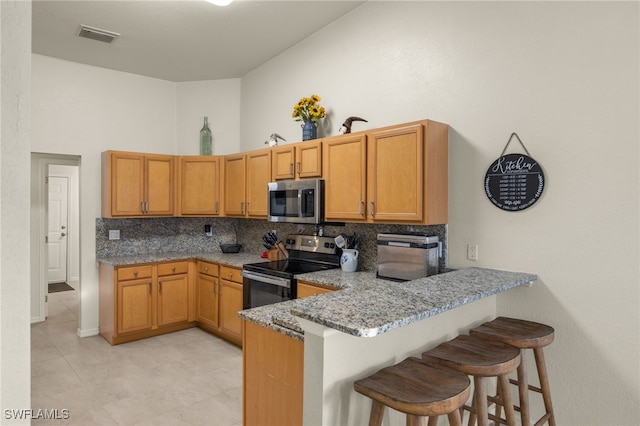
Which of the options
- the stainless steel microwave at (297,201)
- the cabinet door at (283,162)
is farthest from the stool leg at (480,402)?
the cabinet door at (283,162)

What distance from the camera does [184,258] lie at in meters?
4.50

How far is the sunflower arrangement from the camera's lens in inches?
147

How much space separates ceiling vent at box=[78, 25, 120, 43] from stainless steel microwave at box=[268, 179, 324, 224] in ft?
6.89

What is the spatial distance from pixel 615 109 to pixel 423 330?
1.59m

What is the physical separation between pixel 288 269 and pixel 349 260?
0.56 metres

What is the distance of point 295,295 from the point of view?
10.7 feet

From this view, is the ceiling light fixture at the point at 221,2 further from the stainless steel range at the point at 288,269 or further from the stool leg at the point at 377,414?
the stool leg at the point at 377,414

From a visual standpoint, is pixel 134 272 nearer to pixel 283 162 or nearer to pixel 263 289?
pixel 263 289

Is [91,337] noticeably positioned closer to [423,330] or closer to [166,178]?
[166,178]

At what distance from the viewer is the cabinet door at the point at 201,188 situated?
4707mm

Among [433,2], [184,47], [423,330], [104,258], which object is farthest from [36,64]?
[423,330]

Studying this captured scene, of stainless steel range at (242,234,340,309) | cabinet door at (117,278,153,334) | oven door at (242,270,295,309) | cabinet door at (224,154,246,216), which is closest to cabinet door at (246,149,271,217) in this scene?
cabinet door at (224,154,246,216)

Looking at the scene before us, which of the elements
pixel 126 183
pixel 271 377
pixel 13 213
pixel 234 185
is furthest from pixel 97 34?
pixel 271 377

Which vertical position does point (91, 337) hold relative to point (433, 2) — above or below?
below
